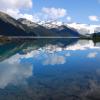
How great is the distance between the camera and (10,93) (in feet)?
87.7

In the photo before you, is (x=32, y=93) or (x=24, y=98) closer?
(x=24, y=98)

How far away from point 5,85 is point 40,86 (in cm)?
412

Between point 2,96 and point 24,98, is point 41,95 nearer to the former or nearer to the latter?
point 24,98

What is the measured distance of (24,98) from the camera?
80.3ft

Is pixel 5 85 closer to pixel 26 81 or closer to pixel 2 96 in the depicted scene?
pixel 26 81

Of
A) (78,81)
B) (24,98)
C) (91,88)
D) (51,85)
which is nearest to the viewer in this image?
(24,98)

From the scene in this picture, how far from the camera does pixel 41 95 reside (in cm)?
2580

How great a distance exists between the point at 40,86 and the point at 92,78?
26.9 ft

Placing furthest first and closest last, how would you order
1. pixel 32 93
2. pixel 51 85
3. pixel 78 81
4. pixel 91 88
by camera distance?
pixel 78 81
pixel 51 85
pixel 91 88
pixel 32 93

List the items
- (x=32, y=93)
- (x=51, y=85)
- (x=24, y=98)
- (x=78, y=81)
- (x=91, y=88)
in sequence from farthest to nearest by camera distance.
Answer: (x=78, y=81)
(x=51, y=85)
(x=91, y=88)
(x=32, y=93)
(x=24, y=98)

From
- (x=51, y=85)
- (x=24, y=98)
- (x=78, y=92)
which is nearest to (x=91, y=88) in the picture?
(x=78, y=92)

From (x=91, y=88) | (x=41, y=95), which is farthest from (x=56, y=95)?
(x=91, y=88)

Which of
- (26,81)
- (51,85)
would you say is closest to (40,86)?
(51,85)

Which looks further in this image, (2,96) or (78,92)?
(78,92)
